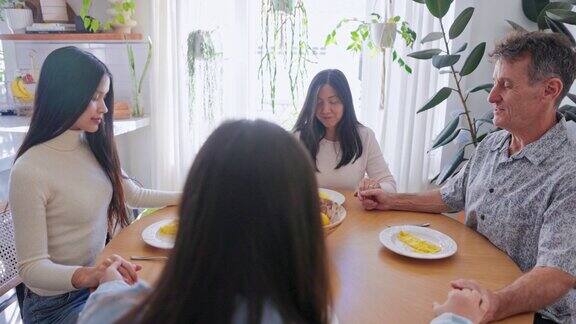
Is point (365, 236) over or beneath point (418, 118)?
beneath

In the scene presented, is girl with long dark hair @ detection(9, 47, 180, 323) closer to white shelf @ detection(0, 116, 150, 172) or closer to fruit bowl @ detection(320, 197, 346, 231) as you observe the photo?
fruit bowl @ detection(320, 197, 346, 231)

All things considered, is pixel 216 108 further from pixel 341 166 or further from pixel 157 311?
pixel 157 311

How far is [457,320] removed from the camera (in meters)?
0.81

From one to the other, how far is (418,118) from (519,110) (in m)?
1.26

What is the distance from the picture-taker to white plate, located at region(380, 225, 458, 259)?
1132mm

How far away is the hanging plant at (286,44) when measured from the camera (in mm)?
2502

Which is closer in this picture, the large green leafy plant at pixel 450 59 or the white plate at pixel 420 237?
the white plate at pixel 420 237

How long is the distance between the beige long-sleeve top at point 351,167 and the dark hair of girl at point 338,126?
2 centimetres

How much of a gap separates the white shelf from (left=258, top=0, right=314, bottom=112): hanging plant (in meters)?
0.89

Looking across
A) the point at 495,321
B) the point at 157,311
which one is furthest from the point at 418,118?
the point at 157,311

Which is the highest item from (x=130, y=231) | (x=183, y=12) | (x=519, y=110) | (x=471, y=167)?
(x=183, y=12)

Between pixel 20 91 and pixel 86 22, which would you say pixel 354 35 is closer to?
pixel 86 22

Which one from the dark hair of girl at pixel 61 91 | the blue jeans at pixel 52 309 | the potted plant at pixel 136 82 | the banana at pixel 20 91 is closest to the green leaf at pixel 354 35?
the potted plant at pixel 136 82

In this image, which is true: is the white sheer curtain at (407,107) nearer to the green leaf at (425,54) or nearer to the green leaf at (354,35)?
the green leaf at (354,35)
